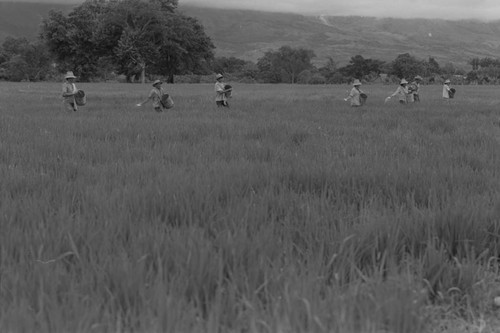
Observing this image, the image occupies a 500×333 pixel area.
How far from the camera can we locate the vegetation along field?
7.25 feet

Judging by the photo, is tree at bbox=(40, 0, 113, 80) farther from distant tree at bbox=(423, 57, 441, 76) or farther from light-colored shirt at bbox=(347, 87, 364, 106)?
light-colored shirt at bbox=(347, 87, 364, 106)

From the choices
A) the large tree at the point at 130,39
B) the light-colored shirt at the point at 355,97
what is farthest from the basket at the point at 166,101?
the large tree at the point at 130,39

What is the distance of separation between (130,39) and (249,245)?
181 ft

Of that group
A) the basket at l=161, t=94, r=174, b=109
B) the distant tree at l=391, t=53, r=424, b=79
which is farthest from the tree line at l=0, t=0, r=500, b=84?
the basket at l=161, t=94, r=174, b=109

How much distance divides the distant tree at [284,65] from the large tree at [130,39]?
13.2 meters

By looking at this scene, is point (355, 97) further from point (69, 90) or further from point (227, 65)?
point (227, 65)

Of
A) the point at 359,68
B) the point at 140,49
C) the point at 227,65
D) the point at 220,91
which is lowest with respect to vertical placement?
the point at 220,91

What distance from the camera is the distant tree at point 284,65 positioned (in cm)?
7331

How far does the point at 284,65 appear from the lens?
259 ft

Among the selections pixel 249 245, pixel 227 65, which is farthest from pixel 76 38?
pixel 249 245

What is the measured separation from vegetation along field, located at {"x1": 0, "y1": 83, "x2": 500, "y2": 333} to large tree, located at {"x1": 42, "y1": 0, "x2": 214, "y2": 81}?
52.4 metres

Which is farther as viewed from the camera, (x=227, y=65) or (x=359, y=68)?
(x=227, y=65)

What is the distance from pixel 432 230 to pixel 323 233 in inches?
26.7

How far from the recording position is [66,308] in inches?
85.7
